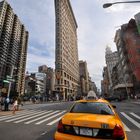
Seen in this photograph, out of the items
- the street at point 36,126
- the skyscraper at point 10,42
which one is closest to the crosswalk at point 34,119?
the street at point 36,126

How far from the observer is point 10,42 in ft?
370

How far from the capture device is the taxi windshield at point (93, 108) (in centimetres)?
485

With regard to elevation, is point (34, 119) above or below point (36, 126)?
above

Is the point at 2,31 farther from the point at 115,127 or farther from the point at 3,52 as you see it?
the point at 115,127

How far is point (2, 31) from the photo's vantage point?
10412cm

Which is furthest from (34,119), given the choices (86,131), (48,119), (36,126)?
(86,131)

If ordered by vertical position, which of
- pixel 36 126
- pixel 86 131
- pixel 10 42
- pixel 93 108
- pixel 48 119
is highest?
pixel 10 42

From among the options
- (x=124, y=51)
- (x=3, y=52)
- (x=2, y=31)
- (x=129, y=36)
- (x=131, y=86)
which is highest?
(x=2, y=31)

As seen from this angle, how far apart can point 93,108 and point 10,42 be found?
118m

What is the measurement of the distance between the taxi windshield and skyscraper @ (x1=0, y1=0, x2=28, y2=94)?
9568cm

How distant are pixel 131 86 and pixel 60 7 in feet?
281

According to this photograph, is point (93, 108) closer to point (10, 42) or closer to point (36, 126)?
point (36, 126)

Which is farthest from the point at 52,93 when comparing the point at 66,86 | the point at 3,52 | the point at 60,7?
the point at 60,7

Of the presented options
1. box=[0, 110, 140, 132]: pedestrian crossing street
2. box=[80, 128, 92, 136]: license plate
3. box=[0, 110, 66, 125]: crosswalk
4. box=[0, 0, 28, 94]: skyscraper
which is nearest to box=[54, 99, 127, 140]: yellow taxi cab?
box=[80, 128, 92, 136]: license plate
